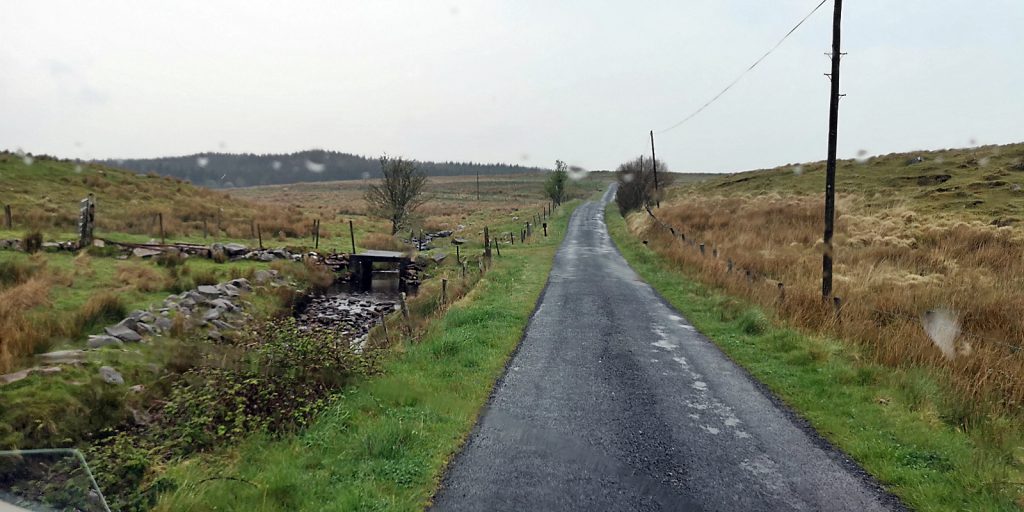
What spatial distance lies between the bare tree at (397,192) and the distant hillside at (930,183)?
3328 cm

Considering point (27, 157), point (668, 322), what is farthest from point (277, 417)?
point (27, 157)

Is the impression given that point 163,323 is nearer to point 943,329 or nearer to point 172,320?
point 172,320

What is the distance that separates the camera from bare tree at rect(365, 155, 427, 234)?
3662 cm

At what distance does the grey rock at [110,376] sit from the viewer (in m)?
9.77

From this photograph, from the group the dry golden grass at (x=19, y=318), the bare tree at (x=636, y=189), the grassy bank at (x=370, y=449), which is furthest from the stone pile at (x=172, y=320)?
the bare tree at (x=636, y=189)

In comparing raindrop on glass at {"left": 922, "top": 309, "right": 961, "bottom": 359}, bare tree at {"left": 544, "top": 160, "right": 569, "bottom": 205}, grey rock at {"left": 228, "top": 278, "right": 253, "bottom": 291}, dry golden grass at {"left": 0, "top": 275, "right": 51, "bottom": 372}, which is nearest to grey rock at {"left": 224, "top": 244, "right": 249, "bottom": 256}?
grey rock at {"left": 228, "top": 278, "right": 253, "bottom": 291}

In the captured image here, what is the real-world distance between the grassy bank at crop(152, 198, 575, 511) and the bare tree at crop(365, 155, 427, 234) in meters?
27.4

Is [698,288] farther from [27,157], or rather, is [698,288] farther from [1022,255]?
[27,157]

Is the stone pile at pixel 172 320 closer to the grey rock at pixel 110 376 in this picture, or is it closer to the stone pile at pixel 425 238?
the grey rock at pixel 110 376

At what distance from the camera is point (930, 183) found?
149 ft

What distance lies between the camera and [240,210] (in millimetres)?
38969

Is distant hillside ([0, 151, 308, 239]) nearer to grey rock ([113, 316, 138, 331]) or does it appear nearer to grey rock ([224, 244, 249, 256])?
grey rock ([224, 244, 249, 256])

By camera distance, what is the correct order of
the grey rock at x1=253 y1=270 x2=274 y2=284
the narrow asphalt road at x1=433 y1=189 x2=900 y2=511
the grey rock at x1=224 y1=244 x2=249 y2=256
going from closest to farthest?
the narrow asphalt road at x1=433 y1=189 x2=900 y2=511
the grey rock at x1=253 y1=270 x2=274 y2=284
the grey rock at x1=224 y1=244 x2=249 y2=256

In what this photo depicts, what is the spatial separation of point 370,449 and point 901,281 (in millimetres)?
16518
